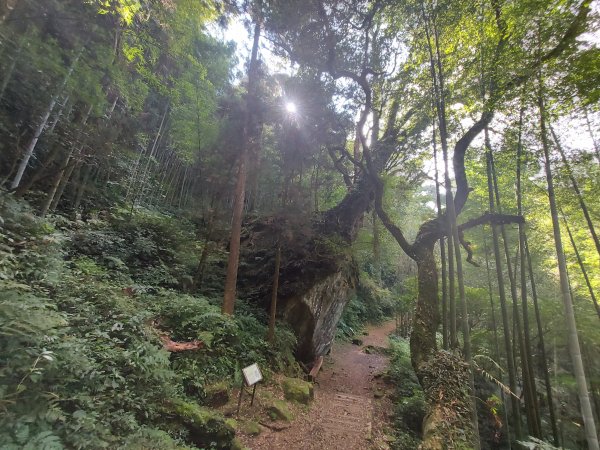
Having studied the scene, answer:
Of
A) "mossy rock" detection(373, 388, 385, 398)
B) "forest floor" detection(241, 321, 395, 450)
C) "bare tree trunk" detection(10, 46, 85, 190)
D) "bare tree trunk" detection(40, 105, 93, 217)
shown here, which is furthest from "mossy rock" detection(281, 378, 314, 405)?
"bare tree trunk" detection(10, 46, 85, 190)

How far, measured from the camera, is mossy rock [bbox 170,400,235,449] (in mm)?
3551

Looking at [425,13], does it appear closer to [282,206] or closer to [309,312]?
[282,206]

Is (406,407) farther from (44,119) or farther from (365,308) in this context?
(365,308)

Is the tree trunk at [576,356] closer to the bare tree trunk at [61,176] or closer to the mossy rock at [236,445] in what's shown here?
the mossy rock at [236,445]

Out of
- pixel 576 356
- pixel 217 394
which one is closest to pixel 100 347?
pixel 217 394

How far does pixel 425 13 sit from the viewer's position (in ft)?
19.8

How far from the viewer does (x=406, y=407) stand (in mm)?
6789

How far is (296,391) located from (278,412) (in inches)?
38.3

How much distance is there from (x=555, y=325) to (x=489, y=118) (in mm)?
6751

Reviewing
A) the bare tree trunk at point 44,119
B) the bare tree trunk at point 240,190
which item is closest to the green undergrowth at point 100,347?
the bare tree trunk at point 240,190

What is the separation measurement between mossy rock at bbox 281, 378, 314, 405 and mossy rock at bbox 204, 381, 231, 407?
1503mm

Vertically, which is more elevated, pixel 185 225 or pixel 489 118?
pixel 489 118

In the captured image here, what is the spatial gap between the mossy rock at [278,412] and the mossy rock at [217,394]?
81cm

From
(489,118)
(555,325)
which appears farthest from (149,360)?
(555,325)
